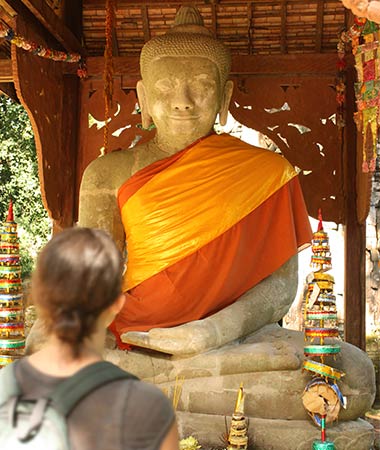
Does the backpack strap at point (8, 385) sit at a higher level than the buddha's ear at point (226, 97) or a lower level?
lower

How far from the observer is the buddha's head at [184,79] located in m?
4.94

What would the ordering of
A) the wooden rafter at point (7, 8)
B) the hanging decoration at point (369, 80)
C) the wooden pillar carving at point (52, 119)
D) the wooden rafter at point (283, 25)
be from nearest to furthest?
the hanging decoration at point (369, 80)
the wooden rafter at point (7, 8)
the wooden pillar carving at point (52, 119)
the wooden rafter at point (283, 25)

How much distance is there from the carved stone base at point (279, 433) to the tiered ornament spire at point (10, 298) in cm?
88

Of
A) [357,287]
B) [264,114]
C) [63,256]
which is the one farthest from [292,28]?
[63,256]

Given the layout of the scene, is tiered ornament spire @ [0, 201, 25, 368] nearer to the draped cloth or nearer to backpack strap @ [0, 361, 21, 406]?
the draped cloth

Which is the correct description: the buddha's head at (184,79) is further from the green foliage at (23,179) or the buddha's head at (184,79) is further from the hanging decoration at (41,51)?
the green foliage at (23,179)

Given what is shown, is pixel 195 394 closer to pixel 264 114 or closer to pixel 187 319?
pixel 187 319

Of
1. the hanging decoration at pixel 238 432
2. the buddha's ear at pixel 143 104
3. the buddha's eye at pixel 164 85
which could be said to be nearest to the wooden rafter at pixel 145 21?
the buddha's ear at pixel 143 104

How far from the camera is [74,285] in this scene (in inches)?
72.6

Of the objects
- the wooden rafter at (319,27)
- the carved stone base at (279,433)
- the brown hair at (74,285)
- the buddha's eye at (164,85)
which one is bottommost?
the carved stone base at (279,433)

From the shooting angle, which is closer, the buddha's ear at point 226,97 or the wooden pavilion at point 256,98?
the buddha's ear at point 226,97

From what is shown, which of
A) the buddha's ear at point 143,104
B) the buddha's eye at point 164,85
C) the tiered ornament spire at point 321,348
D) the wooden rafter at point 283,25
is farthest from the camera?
the wooden rafter at point 283,25

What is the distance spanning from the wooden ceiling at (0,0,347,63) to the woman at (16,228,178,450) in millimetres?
4166

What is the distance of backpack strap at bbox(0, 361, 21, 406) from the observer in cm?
184
